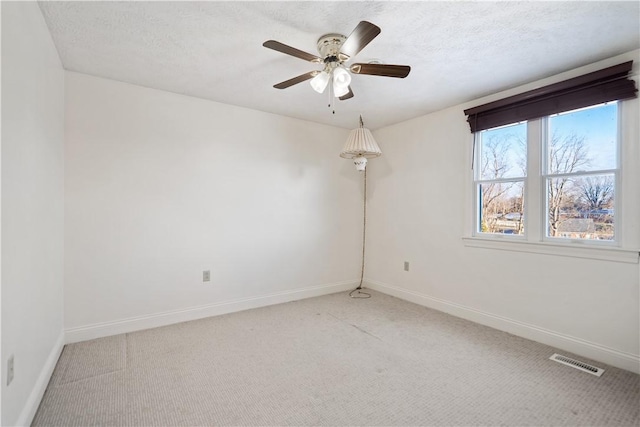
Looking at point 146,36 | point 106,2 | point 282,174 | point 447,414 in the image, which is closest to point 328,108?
point 282,174

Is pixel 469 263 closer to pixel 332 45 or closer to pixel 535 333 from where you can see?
pixel 535 333

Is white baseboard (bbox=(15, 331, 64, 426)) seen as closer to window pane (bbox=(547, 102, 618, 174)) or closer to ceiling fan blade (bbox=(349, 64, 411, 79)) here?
ceiling fan blade (bbox=(349, 64, 411, 79))

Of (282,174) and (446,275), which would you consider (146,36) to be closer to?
(282,174)

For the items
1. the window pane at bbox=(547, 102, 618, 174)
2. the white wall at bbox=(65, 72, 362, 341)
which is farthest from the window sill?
the white wall at bbox=(65, 72, 362, 341)

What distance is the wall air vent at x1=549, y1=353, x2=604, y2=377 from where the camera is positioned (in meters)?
2.25

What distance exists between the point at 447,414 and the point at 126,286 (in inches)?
114

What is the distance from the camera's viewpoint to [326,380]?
6.97 feet

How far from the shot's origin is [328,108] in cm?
359

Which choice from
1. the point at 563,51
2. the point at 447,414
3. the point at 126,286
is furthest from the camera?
the point at 126,286

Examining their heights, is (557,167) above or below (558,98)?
below

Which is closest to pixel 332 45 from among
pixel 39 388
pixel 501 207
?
pixel 501 207

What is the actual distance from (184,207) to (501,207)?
3.35 m

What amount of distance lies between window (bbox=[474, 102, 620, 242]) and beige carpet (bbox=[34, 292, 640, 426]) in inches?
43.0

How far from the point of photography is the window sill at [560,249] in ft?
7.54
